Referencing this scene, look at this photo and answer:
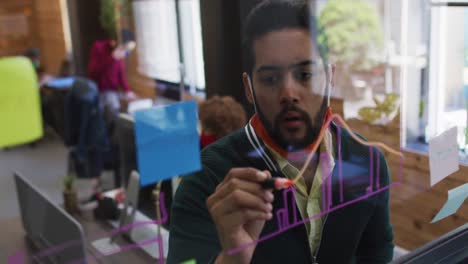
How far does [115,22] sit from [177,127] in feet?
1.10

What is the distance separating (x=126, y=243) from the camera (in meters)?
0.63

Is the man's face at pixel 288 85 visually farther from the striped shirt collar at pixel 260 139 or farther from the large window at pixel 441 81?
the large window at pixel 441 81

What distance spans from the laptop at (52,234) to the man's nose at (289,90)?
296 millimetres

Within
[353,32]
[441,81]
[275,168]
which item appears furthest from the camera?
[441,81]

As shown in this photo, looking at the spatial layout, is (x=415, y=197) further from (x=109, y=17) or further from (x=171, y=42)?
(x=109, y=17)

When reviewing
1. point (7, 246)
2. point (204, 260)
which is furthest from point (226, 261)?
point (7, 246)

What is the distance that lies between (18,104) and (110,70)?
0.32m

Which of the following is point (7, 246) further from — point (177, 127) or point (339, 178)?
point (339, 178)

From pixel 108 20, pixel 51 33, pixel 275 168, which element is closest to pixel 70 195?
pixel 51 33

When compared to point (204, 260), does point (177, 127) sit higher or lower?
higher

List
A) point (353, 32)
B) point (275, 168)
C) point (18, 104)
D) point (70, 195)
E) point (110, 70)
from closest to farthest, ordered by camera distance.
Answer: point (18, 104)
point (275, 168)
point (353, 32)
point (110, 70)
point (70, 195)

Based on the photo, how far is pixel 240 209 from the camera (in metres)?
0.66
